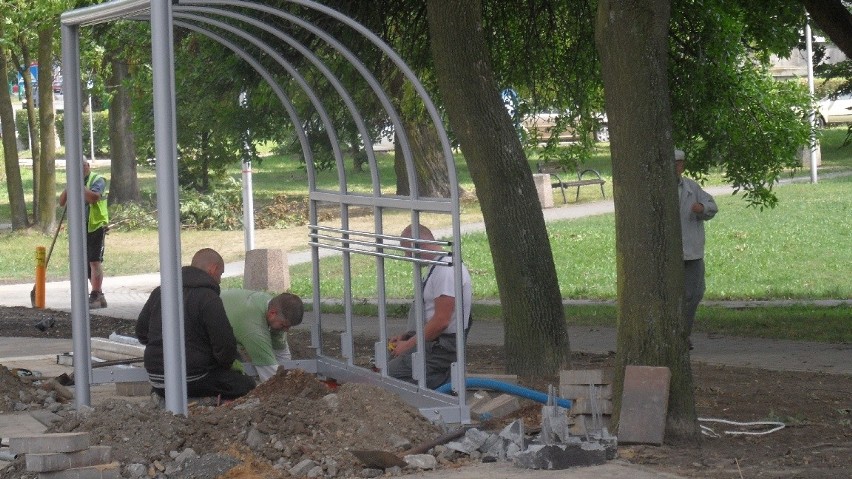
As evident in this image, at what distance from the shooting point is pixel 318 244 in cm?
938

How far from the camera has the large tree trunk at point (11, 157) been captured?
25734 mm

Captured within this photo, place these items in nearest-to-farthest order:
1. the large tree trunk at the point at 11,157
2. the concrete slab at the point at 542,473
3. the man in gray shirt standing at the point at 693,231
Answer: the concrete slab at the point at 542,473, the man in gray shirt standing at the point at 693,231, the large tree trunk at the point at 11,157

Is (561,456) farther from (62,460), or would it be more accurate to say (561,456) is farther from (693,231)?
(693,231)

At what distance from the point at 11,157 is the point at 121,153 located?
3.56 m

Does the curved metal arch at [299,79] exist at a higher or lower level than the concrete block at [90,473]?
higher

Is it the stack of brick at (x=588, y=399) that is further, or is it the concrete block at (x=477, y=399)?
the concrete block at (x=477, y=399)

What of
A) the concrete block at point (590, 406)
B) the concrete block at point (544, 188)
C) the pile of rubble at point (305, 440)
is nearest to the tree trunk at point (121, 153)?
the concrete block at point (544, 188)

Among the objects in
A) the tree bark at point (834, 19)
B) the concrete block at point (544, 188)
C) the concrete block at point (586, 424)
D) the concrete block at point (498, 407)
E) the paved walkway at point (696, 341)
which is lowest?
the paved walkway at point (696, 341)

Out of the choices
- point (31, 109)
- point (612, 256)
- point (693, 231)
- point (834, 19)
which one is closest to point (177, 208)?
point (693, 231)

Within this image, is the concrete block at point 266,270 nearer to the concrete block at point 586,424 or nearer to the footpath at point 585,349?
the footpath at point 585,349

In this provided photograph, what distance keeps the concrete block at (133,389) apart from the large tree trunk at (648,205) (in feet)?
12.2

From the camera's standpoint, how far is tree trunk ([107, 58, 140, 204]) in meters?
28.7

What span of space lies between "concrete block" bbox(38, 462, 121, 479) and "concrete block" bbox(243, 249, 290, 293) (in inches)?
464

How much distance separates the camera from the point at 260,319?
8430 millimetres
